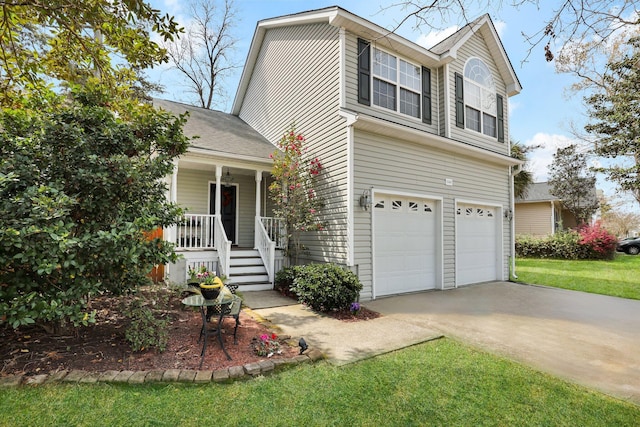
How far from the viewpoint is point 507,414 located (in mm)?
2779

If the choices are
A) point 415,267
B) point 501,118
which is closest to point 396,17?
point 415,267

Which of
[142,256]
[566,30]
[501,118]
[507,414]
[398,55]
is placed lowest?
[507,414]

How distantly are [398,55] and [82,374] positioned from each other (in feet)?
28.6

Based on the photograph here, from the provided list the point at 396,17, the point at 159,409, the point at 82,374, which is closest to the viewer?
the point at 159,409

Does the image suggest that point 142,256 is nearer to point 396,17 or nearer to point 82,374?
point 82,374

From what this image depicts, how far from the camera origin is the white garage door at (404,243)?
24.2ft

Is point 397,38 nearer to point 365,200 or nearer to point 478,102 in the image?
point 478,102

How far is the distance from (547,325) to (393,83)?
6.14 m

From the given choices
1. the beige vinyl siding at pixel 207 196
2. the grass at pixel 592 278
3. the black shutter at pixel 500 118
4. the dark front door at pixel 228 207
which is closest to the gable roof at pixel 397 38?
the black shutter at pixel 500 118

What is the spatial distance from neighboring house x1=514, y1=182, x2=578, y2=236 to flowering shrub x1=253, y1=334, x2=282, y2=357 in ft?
74.1

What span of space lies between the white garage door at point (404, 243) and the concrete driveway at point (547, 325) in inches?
17.7

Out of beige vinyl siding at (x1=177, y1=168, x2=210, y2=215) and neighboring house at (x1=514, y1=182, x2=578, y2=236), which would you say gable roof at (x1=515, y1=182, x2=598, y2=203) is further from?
beige vinyl siding at (x1=177, y1=168, x2=210, y2=215)

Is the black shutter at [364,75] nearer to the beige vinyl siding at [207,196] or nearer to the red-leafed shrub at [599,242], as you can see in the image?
the beige vinyl siding at [207,196]

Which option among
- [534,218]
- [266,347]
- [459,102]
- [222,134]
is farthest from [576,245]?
[266,347]
